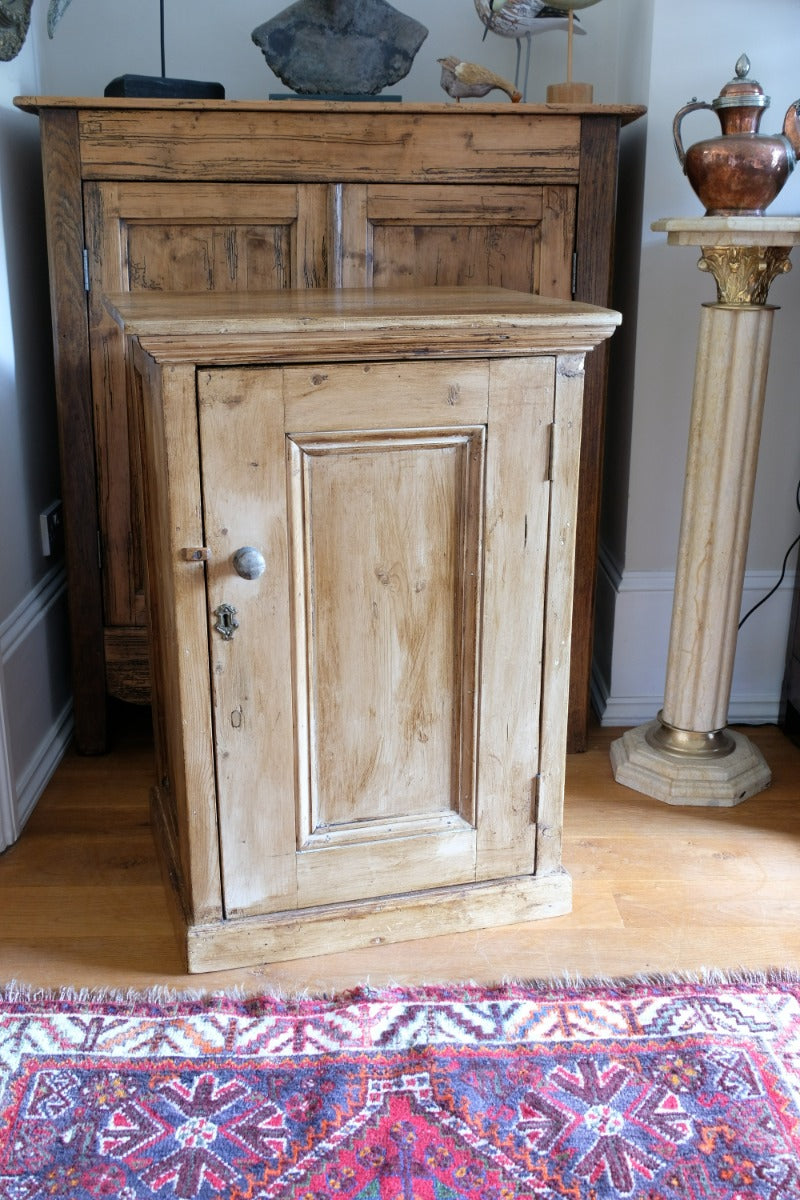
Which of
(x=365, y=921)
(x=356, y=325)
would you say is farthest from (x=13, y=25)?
(x=365, y=921)

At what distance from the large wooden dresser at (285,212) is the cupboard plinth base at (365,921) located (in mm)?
885

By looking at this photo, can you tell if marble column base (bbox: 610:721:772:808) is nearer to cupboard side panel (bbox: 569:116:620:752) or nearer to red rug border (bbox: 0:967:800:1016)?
cupboard side panel (bbox: 569:116:620:752)

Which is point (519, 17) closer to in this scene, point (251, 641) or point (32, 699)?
point (251, 641)

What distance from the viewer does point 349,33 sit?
2.28 meters

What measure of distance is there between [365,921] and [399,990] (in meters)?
0.13

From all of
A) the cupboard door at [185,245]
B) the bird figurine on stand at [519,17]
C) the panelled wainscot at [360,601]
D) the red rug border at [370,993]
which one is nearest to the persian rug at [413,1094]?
the red rug border at [370,993]

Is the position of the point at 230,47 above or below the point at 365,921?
above

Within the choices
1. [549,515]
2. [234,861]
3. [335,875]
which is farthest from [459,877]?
[549,515]

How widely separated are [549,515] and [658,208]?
3.35 feet

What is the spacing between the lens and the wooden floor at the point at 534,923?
1.72m

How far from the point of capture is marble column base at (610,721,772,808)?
2258mm

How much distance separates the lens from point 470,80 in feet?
7.47

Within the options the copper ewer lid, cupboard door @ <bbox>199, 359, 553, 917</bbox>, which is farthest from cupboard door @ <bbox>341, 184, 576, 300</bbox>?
cupboard door @ <bbox>199, 359, 553, 917</bbox>

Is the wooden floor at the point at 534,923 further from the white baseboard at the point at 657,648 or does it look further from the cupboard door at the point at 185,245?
the cupboard door at the point at 185,245
